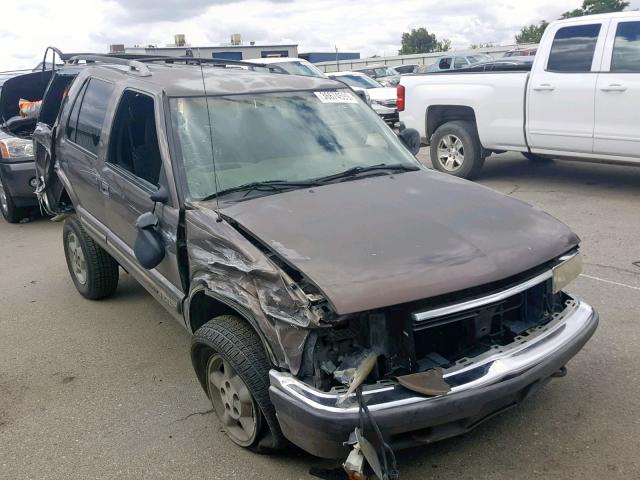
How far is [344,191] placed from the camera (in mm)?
3438

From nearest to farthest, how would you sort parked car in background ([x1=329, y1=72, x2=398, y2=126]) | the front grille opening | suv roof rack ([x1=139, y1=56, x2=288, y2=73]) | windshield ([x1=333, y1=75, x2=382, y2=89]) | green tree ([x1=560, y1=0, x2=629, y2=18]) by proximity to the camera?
the front grille opening → suv roof rack ([x1=139, y1=56, x2=288, y2=73]) → parked car in background ([x1=329, y1=72, x2=398, y2=126]) → windshield ([x1=333, y1=75, x2=382, y2=89]) → green tree ([x1=560, y1=0, x2=629, y2=18])

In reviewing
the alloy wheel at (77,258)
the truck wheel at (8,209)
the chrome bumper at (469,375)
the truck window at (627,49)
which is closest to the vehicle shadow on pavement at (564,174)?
the truck window at (627,49)

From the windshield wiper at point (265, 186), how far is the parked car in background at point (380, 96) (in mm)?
11117

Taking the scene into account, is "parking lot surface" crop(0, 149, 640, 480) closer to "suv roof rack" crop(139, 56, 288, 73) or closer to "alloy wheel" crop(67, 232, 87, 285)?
"alloy wheel" crop(67, 232, 87, 285)

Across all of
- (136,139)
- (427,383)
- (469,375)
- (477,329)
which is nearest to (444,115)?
(136,139)

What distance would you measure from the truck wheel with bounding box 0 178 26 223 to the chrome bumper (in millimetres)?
7023

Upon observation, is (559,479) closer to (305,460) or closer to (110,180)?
(305,460)

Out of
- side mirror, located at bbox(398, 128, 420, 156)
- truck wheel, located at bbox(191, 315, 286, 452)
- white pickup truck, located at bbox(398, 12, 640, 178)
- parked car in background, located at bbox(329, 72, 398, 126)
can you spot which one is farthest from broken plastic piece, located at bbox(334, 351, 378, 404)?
parked car in background, located at bbox(329, 72, 398, 126)

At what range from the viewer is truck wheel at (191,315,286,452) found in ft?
9.30

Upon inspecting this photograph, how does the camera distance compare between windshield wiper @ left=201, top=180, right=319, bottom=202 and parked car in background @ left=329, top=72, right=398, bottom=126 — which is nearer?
windshield wiper @ left=201, top=180, right=319, bottom=202

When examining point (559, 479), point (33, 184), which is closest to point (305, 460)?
point (559, 479)

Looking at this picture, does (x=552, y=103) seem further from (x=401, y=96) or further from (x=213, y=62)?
(x=213, y=62)

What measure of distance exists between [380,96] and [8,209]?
1006 cm

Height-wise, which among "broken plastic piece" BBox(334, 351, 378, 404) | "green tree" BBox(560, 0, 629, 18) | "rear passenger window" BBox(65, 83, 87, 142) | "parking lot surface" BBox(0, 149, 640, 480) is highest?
Answer: "green tree" BBox(560, 0, 629, 18)
